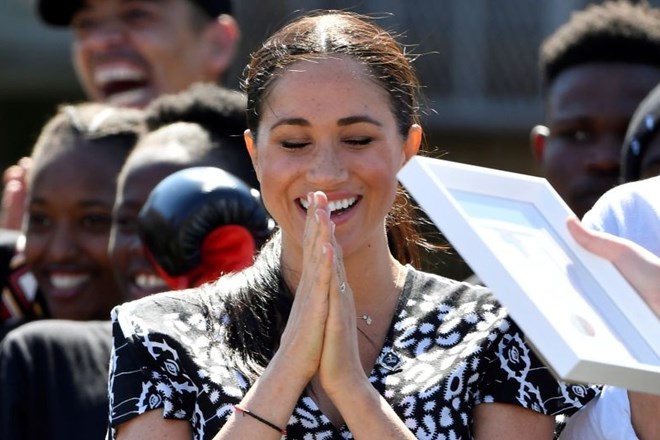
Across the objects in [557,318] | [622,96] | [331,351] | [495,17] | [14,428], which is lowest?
[495,17]

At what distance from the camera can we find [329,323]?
2998 millimetres

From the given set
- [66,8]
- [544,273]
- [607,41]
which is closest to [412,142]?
[544,273]

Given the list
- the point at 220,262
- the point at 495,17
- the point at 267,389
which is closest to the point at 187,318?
the point at 267,389

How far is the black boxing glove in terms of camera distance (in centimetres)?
406

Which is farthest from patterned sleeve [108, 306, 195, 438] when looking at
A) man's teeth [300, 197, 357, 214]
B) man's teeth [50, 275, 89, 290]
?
man's teeth [50, 275, 89, 290]

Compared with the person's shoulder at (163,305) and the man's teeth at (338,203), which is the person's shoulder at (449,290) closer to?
the man's teeth at (338,203)

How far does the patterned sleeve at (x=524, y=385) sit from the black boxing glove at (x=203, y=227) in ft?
3.27

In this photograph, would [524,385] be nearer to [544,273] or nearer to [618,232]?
[618,232]

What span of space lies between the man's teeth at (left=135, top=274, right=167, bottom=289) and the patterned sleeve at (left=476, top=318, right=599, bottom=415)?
1.55 metres

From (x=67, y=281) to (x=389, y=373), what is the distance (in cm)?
196

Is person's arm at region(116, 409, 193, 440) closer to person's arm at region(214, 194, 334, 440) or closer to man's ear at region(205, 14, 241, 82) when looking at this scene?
person's arm at region(214, 194, 334, 440)

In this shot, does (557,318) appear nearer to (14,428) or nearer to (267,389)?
(267,389)

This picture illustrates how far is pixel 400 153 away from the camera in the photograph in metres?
3.28

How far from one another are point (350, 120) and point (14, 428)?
4.46ft
